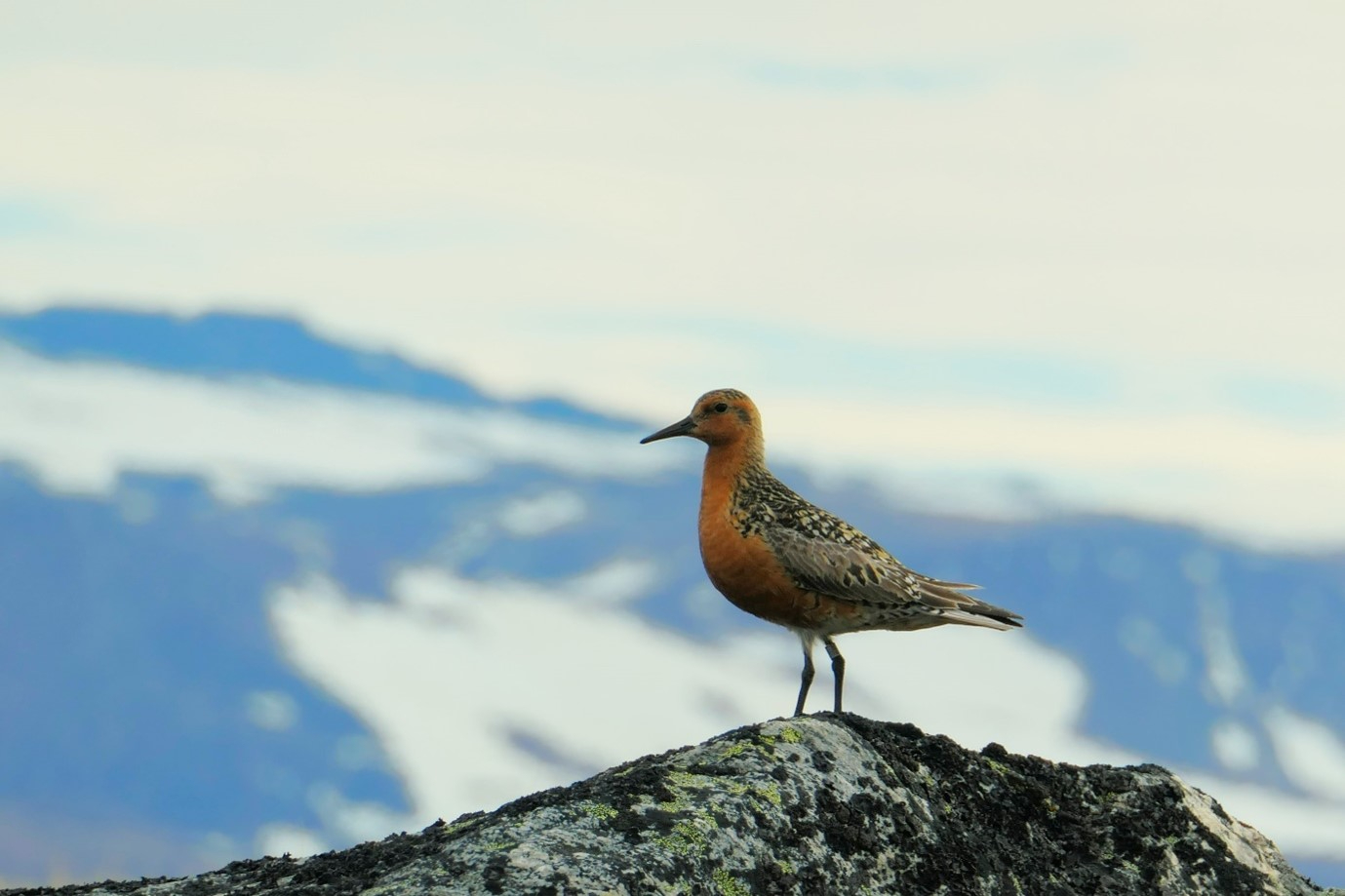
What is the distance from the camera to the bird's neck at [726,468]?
9906mm

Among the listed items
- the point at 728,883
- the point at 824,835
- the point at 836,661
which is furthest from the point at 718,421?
the point at 728,883

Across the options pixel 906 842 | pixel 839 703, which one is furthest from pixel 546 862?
pixel 839 703

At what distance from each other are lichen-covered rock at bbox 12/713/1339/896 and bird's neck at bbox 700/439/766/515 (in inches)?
150

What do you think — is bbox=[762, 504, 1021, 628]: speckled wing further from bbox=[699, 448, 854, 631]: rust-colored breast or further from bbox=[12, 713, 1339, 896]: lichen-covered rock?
bbox=[12, 713, 1339, 896]: lichen-covered rock

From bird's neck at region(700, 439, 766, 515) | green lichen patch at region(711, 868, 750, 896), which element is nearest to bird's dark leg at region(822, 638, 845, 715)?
bird's neck at region(700, 439, 766, 515)

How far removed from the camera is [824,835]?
5.30 meters

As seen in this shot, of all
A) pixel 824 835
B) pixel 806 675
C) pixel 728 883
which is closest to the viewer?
pixel 728 883

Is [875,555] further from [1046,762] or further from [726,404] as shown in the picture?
[1046,762]

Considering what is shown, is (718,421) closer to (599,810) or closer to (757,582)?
(757,582)

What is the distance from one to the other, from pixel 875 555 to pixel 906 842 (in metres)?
4.32

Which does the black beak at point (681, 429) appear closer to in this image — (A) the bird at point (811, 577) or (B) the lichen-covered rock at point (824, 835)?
(A) the bird at point (811, 577)

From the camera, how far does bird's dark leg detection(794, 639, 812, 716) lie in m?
8.68

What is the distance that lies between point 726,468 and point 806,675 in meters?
1.73

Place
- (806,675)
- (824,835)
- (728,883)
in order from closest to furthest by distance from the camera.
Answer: (728,883) → (824,835) → (806,675)
